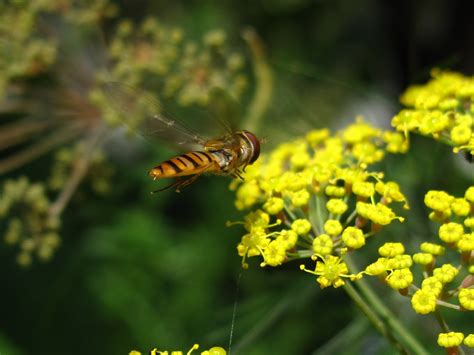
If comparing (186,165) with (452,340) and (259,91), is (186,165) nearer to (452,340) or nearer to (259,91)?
(452,340)

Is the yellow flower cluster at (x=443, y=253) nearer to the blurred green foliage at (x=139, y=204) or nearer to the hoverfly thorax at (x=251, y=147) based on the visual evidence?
the hoverfly thorax at (x=251, y=147)

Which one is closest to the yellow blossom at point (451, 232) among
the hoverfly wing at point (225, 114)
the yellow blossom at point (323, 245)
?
the yellow blossom at point (323, 245)

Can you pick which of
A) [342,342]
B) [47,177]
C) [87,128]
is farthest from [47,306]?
[342,342]

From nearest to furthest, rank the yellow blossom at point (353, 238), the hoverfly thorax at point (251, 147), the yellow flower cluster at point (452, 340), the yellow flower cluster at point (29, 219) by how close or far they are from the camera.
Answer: the yellow flower cluster at point (452, 340) → the yellow blossom at point (353, 238) → the hoverfly thorax at point (251, 147) → the yellow flower cluster at point (29, 219)

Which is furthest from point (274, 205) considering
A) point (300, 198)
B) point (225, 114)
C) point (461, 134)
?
point (461, 134)

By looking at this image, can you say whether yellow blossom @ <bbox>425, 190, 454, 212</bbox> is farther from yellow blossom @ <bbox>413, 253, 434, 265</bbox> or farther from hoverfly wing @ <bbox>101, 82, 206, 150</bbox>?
hoverfly wing @ <bbox>101, 82, 206, 150</bbox>
